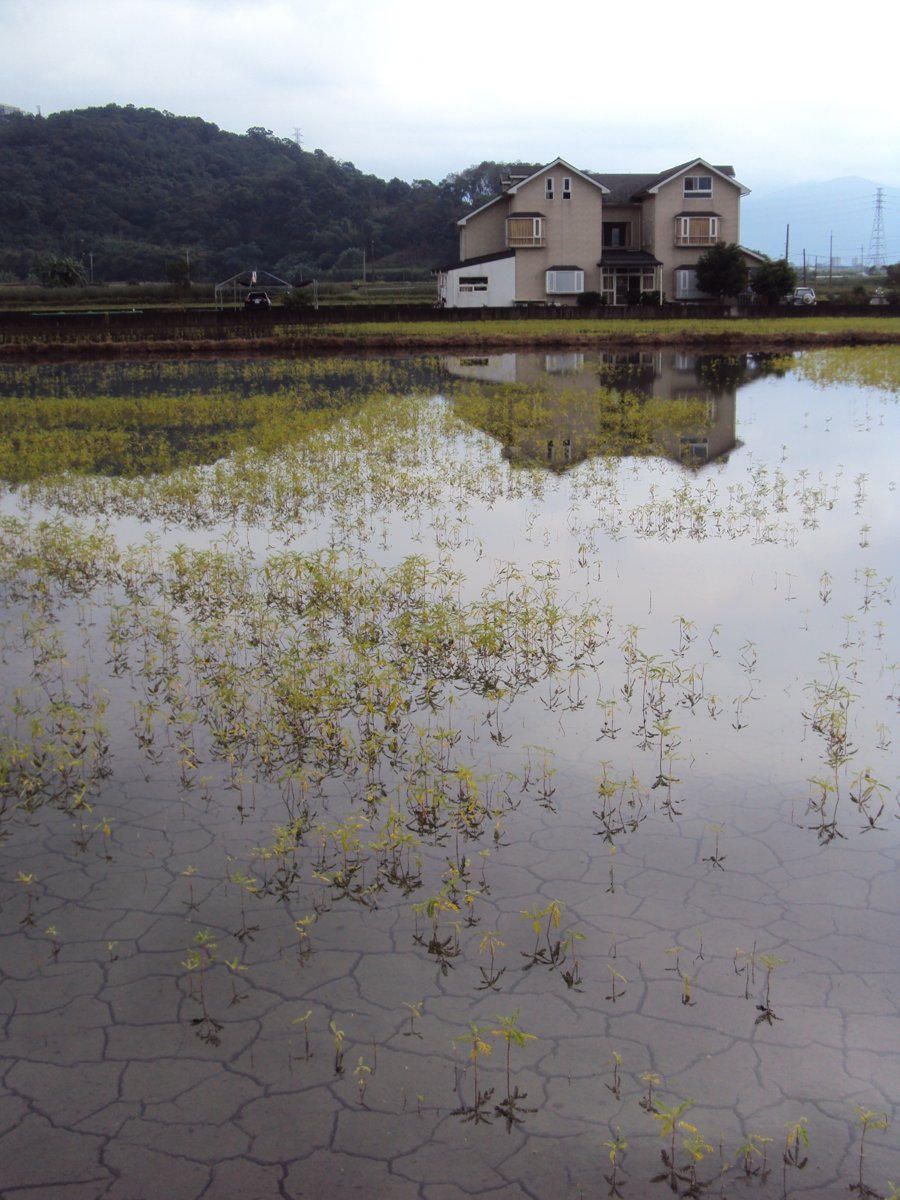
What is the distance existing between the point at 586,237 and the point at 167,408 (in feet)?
103

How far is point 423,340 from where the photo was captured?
30531mm

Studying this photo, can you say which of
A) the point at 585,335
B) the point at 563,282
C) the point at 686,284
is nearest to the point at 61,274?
the point at 563,282

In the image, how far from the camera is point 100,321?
3123 cm

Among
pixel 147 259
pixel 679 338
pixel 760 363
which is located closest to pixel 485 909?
pixel 760 363

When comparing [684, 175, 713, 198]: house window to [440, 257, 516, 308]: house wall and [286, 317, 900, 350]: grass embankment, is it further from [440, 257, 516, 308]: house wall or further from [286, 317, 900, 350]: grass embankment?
[286, 317, 900, 350]: grass embankment

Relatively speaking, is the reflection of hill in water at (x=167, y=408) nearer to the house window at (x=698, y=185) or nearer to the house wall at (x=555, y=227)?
the house wall at (x=555, y=227)

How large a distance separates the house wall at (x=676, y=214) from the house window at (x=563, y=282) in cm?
412

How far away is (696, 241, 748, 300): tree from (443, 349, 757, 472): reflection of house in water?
1665cm

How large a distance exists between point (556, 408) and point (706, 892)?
48.6 ft

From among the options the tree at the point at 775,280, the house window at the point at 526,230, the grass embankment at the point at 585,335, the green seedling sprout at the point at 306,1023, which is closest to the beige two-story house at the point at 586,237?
the house window at the point at 526,230

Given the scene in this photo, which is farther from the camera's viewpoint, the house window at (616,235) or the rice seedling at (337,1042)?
the house window at (616,235)

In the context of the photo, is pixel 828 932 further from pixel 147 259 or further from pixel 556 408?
pixel 147 259

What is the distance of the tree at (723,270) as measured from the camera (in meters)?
43.1

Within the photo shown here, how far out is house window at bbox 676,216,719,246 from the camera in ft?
149
